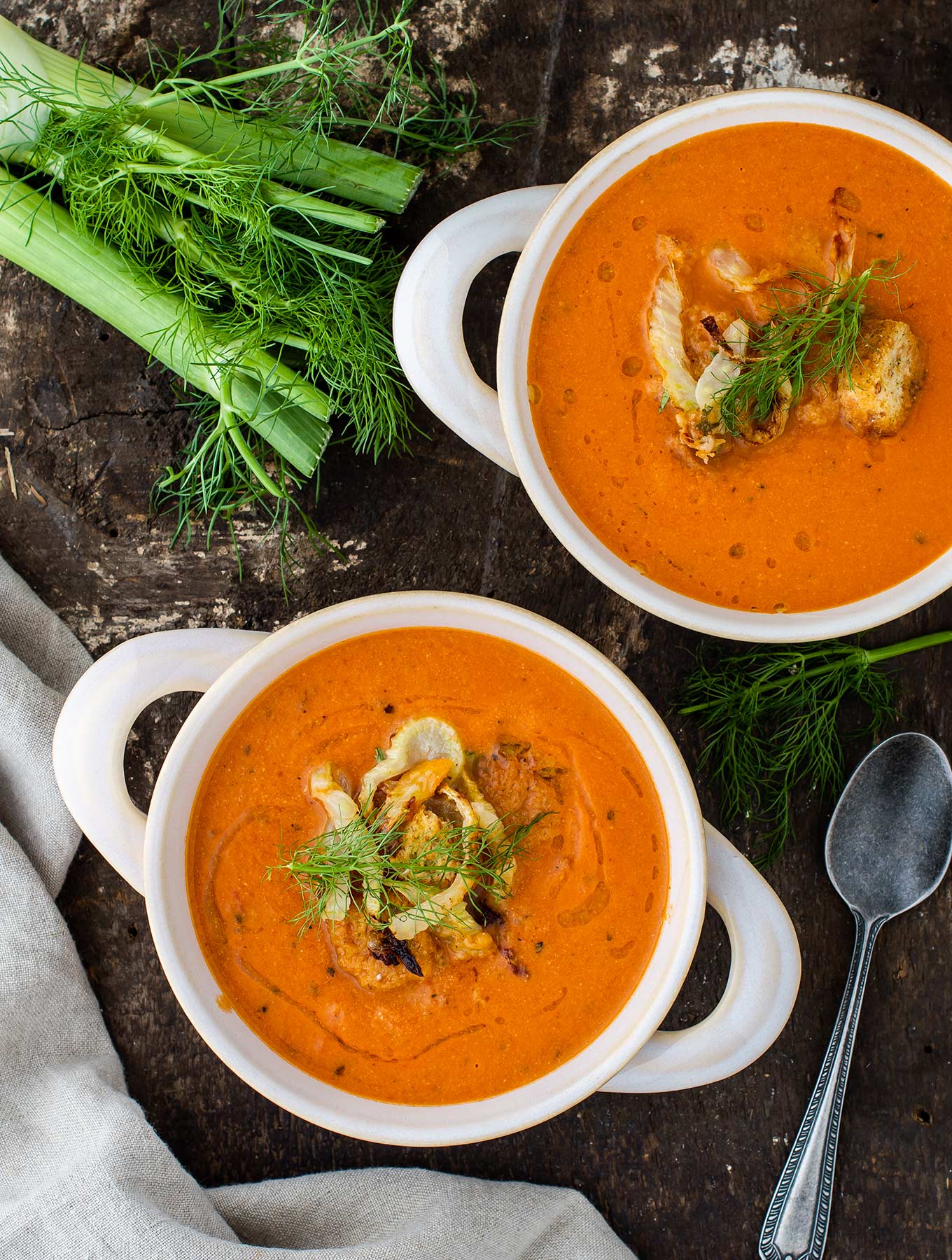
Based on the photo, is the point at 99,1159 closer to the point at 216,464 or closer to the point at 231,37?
the point at 216,464

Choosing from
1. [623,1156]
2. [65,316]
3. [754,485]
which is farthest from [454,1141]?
[65,316]

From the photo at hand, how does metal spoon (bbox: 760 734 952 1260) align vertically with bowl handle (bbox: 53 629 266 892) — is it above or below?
below

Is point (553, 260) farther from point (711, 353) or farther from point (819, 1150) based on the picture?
point (819, 1150)

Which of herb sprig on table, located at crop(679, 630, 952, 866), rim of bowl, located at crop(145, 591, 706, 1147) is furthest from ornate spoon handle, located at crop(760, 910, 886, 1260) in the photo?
rim of bowl, located at crop(145, 591, 706, 1147)

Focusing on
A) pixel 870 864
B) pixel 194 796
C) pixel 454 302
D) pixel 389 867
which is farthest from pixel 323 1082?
pixel 454 302

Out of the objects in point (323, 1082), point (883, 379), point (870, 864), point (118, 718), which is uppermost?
point (118, 718)


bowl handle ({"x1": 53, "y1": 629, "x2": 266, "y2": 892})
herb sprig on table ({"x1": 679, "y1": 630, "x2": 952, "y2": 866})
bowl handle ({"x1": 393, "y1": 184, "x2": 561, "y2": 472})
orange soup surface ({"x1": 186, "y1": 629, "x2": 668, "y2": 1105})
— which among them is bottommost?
herb sprig on table ({"x1": 679, "y1": 630, "x2": 952, "y2": 866})

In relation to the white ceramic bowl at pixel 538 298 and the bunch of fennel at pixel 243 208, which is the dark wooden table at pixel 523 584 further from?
the white ceramic bowl at pixel 538 298

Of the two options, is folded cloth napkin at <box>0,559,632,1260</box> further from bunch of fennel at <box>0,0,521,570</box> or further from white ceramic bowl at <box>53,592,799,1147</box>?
bunch of fennel at <box>0,0,521,570</box>
